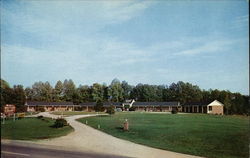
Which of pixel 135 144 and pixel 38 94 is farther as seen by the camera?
pixel 38 94

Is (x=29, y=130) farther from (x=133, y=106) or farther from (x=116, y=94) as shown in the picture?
(x=133, y=106)

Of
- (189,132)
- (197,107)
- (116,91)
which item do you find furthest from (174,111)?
(116,91)

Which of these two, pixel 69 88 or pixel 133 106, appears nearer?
pixel 69 88

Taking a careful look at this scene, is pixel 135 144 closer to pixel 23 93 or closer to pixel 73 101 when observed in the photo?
pixel 73 101

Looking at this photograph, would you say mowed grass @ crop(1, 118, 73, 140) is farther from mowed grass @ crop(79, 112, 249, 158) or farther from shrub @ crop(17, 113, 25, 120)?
mowed grass @ crop(79, 112, 249, 158)

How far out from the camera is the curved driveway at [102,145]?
295 inches

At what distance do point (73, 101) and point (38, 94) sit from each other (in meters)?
1.31

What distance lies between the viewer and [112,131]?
9547mm

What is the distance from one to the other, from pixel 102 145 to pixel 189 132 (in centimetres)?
290

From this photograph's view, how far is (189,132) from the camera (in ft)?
28.2

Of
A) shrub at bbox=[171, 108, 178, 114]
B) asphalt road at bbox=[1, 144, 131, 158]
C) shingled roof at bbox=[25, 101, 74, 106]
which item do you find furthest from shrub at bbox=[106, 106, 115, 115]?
shrub at bbox=[171, 108, 178, 114]

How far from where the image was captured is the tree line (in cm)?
830

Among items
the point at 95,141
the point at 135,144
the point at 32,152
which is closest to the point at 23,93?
the point at 32,152

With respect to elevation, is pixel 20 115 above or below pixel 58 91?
below
